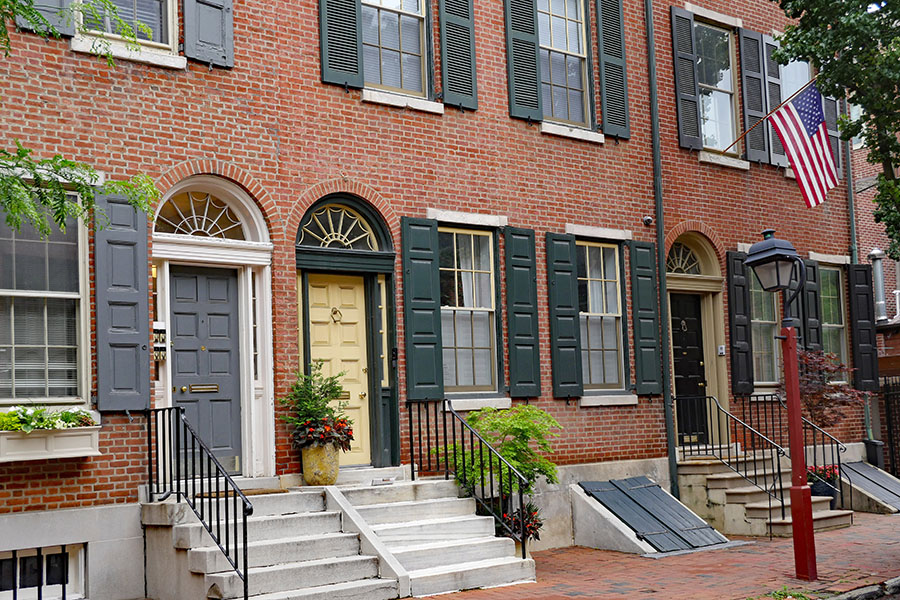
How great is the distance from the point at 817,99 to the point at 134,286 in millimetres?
9522

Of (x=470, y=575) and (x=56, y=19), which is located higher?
(x=56, y=19)

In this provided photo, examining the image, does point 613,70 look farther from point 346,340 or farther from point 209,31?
point 209,31

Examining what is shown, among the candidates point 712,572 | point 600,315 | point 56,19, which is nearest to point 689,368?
point 600,315

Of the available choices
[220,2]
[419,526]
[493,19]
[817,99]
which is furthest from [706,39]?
[419,526]

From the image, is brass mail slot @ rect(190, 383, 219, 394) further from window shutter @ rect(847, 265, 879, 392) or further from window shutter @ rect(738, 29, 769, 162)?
window shutter @ rect(847, 265, 879, 392)

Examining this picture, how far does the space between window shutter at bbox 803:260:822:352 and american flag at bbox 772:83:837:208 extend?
2.51 m

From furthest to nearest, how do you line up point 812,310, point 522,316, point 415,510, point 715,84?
point 812,310 → point 715,84 → point 522,316 → point 415,510

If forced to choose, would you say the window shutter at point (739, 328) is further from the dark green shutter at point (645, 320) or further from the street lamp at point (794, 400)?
the street lamp at point (794, 400)

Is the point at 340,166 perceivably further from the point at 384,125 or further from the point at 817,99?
the point at 817,99

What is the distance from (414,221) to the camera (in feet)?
36.6

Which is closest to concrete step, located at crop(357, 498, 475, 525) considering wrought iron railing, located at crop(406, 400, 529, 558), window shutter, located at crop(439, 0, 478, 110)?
wrought iron railing, located at crop(406, 400, 529, 558)

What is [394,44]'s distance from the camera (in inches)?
448

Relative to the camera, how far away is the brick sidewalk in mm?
8898

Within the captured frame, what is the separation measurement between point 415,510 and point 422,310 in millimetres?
2259
